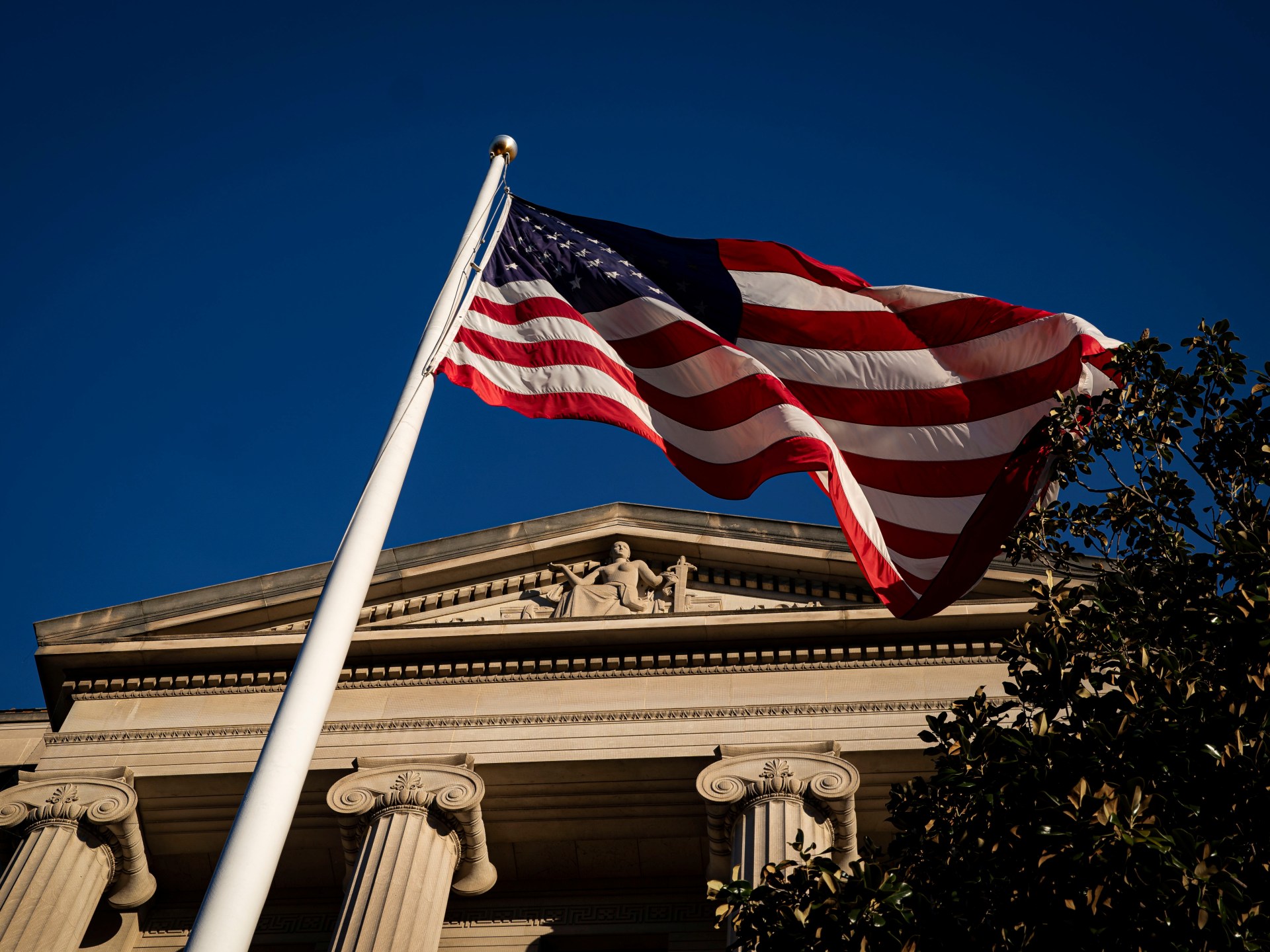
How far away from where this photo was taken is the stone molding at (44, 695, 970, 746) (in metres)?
19.0

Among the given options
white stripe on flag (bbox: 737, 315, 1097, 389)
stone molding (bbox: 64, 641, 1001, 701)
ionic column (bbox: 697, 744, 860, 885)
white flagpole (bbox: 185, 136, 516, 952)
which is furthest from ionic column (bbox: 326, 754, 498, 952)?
white stripe on flag (bbox: 737, 315, 1097, 389)

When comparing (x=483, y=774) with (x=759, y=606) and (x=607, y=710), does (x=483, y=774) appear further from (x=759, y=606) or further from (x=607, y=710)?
(x=759, y=606)

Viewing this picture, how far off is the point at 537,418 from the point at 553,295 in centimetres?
166

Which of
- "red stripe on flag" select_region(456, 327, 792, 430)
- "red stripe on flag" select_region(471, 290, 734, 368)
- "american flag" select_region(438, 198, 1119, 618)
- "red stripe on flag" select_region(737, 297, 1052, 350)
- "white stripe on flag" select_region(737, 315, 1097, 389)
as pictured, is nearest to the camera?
"american flag" select_region(438, 198, 1119, 618)

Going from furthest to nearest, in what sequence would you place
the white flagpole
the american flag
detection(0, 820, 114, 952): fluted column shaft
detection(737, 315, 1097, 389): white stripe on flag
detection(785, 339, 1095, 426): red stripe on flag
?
detection(0, 820, 114, 952): fluted column shaft < detection(737, 315, 1097, 389): white stripe on flag < detection(785, 339, 1095, 426): red stripe on flag < the american flag < the white flagpole

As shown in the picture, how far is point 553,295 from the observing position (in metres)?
13.0

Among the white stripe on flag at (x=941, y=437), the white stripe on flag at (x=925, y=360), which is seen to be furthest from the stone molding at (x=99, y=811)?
the white stripe on flag at (x=941, y=437)

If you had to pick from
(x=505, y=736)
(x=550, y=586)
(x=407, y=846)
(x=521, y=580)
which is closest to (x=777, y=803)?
(x=505, y=736)

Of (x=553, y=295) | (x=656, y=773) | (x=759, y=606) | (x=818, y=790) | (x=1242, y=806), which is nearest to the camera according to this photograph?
(x=1242, y=806)

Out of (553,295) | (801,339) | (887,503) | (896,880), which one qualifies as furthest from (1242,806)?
(553,295)

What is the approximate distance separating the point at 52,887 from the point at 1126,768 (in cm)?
1510

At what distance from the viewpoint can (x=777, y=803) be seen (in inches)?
691

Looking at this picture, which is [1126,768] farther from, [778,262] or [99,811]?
[99,811]

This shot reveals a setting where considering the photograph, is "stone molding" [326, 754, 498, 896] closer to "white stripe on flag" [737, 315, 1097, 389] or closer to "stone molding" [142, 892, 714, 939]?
"stone molding" [142, 892, 714, 939]
